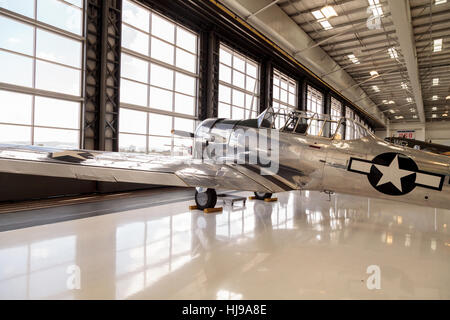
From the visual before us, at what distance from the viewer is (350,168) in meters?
4.82

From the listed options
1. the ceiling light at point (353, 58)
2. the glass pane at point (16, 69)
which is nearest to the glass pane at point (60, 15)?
the glass pane at point (16, 69)

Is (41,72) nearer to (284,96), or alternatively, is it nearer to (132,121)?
(132,121)

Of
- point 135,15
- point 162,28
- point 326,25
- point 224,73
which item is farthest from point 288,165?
point 326,25

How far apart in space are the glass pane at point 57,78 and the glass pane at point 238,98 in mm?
8084

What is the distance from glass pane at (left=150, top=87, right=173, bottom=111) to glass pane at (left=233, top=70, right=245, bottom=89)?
4.66 meters

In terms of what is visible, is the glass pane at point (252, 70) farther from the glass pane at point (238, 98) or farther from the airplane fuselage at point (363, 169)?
the airplane fuselage at point (363, 169)

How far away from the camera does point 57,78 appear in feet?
25.7

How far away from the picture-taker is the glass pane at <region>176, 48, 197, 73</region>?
1149cm

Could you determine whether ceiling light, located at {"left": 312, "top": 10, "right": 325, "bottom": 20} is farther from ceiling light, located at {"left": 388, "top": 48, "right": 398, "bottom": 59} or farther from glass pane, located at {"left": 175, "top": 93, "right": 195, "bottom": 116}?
glass pane, located at {"left": 175, "top": 93, "right": 195, "bottom": 116}

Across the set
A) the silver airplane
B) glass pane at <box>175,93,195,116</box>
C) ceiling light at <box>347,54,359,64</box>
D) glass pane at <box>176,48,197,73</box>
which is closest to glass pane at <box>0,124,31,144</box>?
the silver airplane

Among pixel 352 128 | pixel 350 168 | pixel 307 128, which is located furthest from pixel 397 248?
pixel 307 128

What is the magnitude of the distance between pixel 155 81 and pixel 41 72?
399 centimetres

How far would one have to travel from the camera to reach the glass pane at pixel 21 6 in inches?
268
